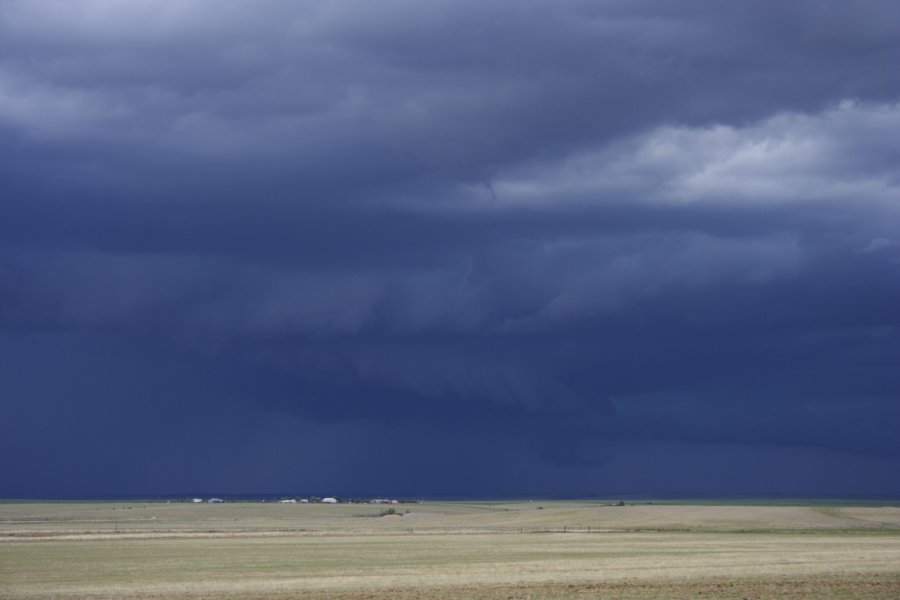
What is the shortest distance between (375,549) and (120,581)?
2746 centimetres

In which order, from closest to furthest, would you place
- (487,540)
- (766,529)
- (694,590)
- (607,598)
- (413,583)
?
(607,598) < (694,590) < (413,583) < (487,540) < (766,529)

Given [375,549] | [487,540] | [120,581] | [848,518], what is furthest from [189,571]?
[848,518]

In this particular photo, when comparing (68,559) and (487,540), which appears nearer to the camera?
(68,559)

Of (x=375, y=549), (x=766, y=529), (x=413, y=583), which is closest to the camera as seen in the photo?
(x=413, y=583)

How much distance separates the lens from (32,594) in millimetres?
42656

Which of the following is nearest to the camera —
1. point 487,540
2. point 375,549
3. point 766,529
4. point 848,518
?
point 375,549

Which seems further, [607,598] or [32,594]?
[32,594]

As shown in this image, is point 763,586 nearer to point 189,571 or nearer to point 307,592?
point 307,592

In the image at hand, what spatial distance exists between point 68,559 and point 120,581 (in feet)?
60.1

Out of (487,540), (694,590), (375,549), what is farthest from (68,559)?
(694,590)

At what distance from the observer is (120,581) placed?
48.4 metres

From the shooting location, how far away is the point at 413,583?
4509cm

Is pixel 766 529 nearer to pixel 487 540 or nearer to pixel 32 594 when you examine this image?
pixel 487 540

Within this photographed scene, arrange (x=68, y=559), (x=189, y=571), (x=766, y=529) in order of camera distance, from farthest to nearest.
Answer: (x=766, y=529)
(x=68, y=559)
(x=189, y=571)
